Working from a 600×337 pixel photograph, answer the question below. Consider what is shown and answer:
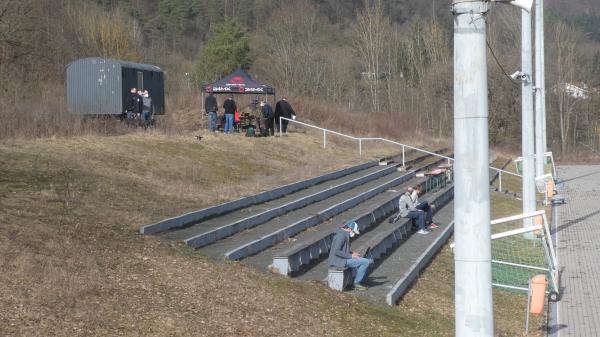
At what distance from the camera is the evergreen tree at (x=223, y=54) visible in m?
60.4

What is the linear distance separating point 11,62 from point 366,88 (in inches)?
1498

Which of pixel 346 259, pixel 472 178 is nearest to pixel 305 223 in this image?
pixel 346 259

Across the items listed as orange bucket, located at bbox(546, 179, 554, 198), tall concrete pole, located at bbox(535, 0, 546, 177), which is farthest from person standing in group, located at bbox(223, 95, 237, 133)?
orange bucket, located at bbox(546, 179, 554, 198)

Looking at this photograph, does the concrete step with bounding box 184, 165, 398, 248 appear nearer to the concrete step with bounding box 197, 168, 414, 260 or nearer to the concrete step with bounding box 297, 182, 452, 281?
the concrete step with bounding box 197, 168, 414, 260

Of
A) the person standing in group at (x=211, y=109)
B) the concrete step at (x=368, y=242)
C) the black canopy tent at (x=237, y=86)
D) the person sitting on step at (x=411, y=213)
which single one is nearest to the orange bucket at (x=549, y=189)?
the concrete step at (x=368, y=242)

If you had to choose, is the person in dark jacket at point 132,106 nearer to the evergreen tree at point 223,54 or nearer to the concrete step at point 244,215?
the concrete step at point 244,215

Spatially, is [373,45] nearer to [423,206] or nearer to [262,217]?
[423,206]

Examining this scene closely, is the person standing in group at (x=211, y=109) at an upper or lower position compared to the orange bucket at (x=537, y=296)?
upper

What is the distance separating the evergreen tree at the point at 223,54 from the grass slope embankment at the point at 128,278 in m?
41.1

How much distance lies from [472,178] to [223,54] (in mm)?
54947

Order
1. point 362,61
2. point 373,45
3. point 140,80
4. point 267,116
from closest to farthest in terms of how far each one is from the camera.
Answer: point 267,116
point 140,80
point 373,45
point 362,61

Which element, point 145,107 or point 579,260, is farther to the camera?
point 145,107

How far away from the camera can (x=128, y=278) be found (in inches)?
442

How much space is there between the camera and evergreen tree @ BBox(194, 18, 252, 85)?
60.4 metres
